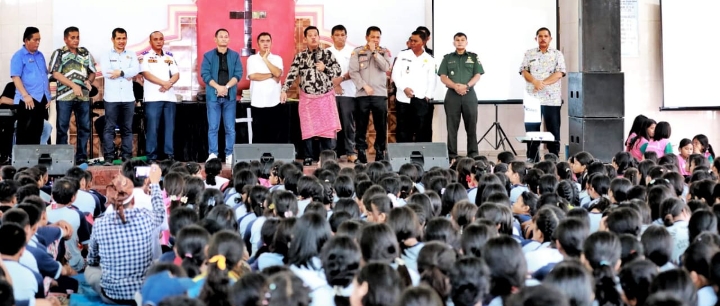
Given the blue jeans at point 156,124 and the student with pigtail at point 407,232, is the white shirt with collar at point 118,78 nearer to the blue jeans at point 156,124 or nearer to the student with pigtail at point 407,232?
the blue jeans at point 156,124

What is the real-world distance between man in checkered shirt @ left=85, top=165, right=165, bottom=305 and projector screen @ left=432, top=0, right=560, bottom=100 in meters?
6.64

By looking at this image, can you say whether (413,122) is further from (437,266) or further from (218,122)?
(437,266)

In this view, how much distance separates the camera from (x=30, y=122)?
9.43 m

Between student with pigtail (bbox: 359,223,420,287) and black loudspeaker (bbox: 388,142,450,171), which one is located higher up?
black loudspeaker (bbox: 388,142,450,171)

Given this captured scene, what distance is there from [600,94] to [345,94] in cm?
244

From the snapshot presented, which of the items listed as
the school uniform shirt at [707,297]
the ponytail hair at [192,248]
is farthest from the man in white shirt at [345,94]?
the school uniform shirt at [707,297]

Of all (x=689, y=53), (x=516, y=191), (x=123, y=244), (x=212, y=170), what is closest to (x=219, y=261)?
(x=123, y=244)

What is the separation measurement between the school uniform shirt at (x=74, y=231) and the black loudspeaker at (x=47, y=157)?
9.58ft

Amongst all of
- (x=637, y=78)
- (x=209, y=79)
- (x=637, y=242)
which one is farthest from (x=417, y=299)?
(x=637, y=78)

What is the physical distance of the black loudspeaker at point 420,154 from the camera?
9.12m

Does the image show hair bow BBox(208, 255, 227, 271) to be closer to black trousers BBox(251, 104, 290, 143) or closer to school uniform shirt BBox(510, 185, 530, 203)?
school uniform shirt BBox(510, 185, 530, 203)

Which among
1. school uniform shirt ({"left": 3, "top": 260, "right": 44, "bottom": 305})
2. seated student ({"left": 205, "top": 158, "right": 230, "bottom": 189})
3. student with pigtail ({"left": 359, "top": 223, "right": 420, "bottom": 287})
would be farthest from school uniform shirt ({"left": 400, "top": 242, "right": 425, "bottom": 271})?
seated student ({"left": 205, "top": 158, "right": 230, "bottom": 189})

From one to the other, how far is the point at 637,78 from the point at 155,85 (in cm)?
557

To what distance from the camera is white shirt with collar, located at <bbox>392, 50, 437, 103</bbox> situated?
9977 mm
